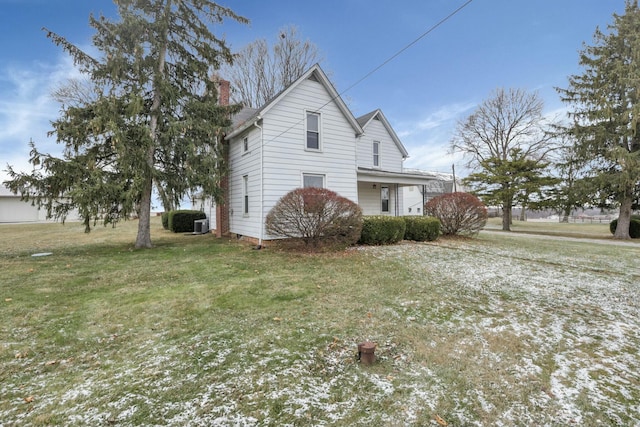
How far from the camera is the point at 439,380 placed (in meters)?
2.62

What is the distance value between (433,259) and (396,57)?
17.5 ft

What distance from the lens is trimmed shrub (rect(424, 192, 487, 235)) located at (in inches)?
488

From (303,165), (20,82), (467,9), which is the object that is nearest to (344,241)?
(303,165)

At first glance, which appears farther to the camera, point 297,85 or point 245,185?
point 245,185

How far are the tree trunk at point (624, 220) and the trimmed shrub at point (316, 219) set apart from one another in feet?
55.1

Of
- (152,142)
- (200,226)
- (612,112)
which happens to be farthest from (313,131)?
(612,112)

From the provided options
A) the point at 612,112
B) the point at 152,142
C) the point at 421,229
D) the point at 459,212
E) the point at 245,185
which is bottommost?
the point at 421,229

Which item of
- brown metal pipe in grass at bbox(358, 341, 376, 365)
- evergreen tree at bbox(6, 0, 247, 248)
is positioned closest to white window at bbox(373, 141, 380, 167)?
evergreen tree at bbox(6, 0, 247, 248)

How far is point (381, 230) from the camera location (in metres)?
10.5

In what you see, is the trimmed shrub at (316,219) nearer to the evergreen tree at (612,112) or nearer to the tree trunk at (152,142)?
the tree trunk at (152,142)

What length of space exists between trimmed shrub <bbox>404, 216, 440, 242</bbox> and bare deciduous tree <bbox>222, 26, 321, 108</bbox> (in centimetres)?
1678

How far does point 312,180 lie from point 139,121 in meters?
6.07

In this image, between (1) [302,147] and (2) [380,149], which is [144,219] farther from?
(2) [380,149]

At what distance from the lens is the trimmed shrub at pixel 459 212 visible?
40.7 feet
